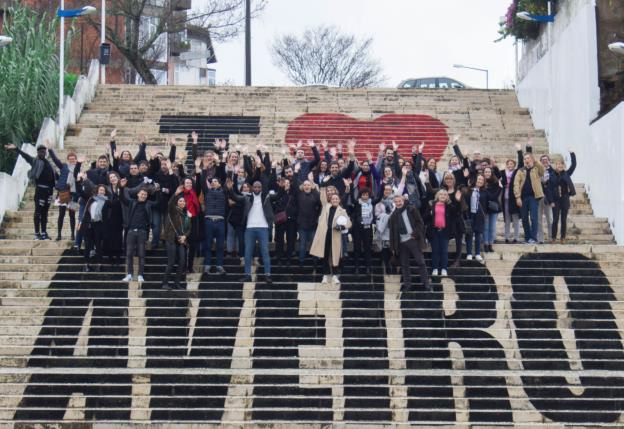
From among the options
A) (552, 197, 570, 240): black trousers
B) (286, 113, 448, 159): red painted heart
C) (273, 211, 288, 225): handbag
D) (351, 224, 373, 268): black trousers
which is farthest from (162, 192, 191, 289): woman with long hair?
(286, 113, 448, 159): red painted heart

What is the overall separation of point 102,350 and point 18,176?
7536 millimetres

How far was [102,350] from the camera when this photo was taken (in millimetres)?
15922

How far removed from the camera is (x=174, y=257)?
17266 mm

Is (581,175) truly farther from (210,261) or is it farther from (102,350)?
(102,350)

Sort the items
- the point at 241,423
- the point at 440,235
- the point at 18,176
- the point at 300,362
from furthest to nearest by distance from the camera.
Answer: the point at 18,176, the point at 440,235, the point at 300,362, the point at 241,423

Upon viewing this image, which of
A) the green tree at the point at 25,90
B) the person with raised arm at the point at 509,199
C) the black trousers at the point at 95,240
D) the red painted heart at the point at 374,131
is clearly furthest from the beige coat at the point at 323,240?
the green tree at the point at 25,90

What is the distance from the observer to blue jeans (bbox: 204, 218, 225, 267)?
17.5m

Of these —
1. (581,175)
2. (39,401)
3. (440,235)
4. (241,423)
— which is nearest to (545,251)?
(440,235)

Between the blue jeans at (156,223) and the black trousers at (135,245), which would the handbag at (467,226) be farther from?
the black trousers at (135,245)

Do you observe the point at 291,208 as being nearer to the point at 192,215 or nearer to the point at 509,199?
the point at 192,215

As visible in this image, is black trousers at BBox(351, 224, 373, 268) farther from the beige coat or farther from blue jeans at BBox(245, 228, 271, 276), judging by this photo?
blue jeans at BBox(245, 228, 271, 276)

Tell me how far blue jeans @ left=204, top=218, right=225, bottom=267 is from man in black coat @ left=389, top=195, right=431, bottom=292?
9.89 ft

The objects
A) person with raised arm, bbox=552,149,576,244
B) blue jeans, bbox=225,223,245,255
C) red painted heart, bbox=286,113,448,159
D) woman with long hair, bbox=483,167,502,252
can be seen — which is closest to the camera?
blue jeans, bbox=225,223,245,255

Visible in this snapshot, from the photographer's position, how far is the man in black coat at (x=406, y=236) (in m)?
17.1
